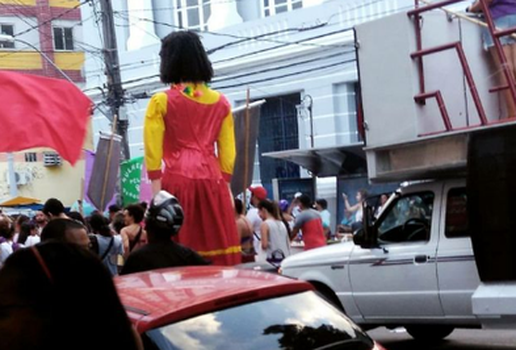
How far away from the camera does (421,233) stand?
9516 millimetres

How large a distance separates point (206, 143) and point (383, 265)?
13.3ft

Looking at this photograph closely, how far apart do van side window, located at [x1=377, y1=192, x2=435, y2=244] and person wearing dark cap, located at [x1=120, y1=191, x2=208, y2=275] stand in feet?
14.4

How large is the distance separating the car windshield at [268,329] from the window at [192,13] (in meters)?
22.4

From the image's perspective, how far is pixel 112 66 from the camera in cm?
2094

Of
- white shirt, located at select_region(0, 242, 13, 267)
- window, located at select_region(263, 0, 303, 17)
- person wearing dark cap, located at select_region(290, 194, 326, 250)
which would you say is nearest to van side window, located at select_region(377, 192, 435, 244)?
person wearing dark cap, located at select_region(290, 194, 326, 250)

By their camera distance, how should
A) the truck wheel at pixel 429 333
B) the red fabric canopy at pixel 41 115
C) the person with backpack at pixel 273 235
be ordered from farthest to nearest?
the person with backpack at pixel 273 235 < the truck wheel at pixel 429 333 < the red fabric canopy at pixel 41 115

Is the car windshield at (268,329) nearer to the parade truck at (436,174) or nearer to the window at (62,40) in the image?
the parade truck at (436,174)

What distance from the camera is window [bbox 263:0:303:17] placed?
79.1ft

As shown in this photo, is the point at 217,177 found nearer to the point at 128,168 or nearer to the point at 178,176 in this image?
the point at 178,176

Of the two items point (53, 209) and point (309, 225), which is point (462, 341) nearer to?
point (309, 225)

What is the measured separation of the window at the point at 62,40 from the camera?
123 ft

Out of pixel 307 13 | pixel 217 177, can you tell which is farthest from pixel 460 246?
pixel 307 13

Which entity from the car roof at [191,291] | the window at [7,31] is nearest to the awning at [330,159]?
the car roof at [191,291]

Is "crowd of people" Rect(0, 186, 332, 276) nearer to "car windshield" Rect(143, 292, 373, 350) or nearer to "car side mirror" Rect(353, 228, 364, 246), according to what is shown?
"car windshield" Rect(143, 292, 373, 350)
